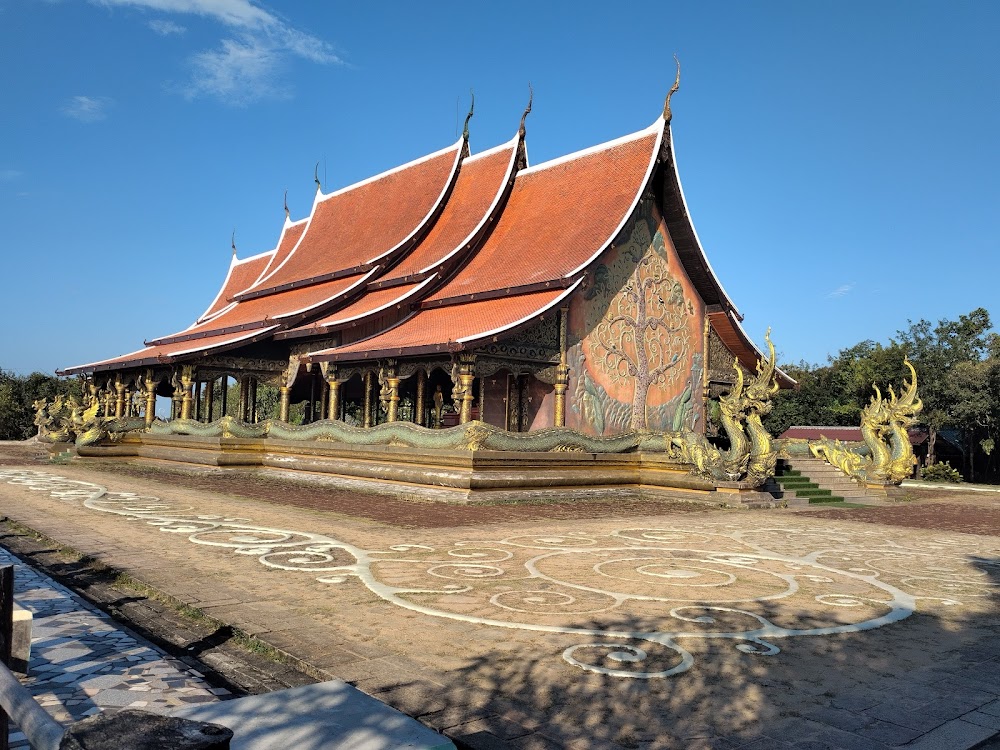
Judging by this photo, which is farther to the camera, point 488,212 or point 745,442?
point 488,212

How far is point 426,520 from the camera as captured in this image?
9180 mm

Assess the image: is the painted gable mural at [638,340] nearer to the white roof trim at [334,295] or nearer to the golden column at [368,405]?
the golden column at [368,405]

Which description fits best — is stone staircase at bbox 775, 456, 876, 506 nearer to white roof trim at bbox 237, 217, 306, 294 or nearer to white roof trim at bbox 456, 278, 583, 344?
Answer: white roof trim at bbox 456, 278, 583, 344

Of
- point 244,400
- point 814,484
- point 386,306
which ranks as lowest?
point 814,484

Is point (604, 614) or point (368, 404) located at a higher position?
point (368, 404)

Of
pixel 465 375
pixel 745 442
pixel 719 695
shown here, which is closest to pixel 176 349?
pixel 465 375

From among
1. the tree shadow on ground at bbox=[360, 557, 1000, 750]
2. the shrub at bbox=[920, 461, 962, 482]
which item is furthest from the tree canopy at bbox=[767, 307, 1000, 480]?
the tree shadow on ground at bbox=[360, 557, 1000, 750]

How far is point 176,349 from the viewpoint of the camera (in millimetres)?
20281

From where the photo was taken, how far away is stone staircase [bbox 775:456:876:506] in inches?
557

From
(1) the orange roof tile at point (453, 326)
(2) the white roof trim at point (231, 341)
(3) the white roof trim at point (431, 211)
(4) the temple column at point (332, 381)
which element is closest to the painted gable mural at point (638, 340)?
(1) the orange roof tile at point (453, 326)

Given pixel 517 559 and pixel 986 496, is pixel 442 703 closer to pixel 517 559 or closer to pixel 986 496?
pixel 517 559

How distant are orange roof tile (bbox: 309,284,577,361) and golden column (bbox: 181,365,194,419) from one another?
13.4ft

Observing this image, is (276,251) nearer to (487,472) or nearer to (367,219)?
(367,219)

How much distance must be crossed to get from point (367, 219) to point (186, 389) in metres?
6.95
